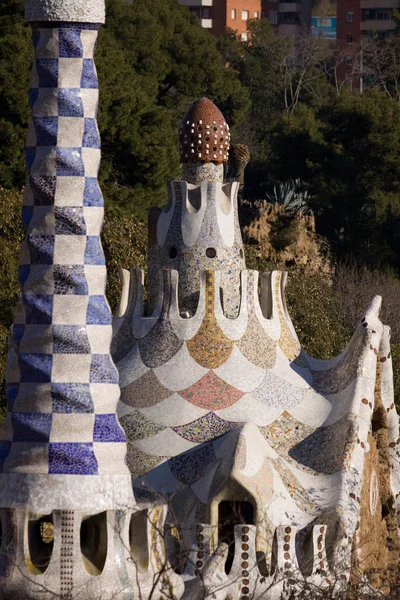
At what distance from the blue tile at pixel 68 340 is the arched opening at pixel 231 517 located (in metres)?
1.76

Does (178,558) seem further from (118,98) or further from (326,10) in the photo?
(326,10)

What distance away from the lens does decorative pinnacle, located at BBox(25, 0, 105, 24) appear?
9344mm

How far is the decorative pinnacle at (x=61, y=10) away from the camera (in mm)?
9344

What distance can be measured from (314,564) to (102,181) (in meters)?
16.8

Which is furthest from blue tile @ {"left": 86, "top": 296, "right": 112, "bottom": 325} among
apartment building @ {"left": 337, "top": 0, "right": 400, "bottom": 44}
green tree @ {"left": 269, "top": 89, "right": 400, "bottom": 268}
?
apartment building @ {"left": 337, "top": 0, "right": 400, "bottom": 44}

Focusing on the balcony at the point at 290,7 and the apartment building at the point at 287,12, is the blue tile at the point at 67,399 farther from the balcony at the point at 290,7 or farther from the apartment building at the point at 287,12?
the balcony at the point at 290,7

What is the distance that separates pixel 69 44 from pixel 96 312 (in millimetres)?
1431

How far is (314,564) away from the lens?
1053 cm

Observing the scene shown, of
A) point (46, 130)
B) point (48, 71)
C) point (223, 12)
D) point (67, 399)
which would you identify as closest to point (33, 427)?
point (67, 399)

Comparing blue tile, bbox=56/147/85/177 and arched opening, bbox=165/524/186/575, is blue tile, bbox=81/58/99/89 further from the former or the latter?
arched opening, bbox=165/524/186/575

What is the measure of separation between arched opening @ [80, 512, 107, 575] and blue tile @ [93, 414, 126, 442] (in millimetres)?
419

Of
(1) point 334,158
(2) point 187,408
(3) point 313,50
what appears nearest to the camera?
(2) point 187,408

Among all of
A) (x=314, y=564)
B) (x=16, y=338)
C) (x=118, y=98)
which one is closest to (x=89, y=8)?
(x=16, y=338)

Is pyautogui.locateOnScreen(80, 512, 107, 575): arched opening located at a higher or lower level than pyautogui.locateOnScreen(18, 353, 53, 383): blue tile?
lower
